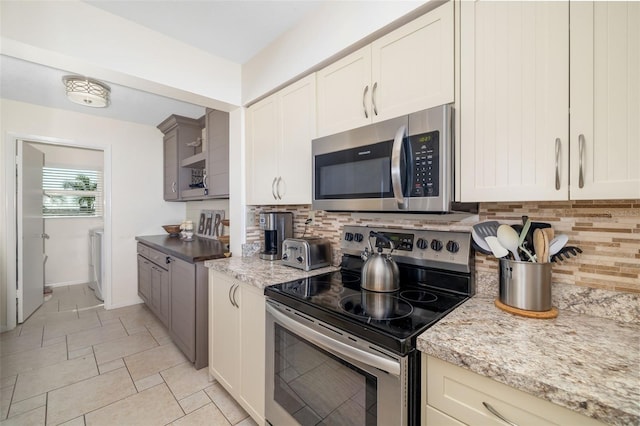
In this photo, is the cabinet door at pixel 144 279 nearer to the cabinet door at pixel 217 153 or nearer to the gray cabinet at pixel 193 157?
the gray cabinet at pixel 193 157

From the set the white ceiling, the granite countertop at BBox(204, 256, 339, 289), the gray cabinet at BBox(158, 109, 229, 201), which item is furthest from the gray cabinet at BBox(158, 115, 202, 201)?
the granite countertop at BBox(204, 256, 339, 289)

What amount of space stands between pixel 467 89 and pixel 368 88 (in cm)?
47

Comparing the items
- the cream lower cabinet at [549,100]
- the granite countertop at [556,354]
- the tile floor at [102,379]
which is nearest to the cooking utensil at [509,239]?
the cream lower cabinet at [549,100]

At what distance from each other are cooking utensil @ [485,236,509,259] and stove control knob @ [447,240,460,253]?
0.66ft

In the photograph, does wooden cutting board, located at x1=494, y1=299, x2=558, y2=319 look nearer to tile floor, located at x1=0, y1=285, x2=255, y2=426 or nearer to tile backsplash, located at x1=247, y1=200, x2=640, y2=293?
tile backsplash, located at x1=247, y1=200, x2=640, y2=293

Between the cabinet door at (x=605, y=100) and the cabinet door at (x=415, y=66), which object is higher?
the cabinet door at (x=415, y=66)

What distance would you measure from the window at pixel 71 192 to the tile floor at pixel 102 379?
1.96 metres

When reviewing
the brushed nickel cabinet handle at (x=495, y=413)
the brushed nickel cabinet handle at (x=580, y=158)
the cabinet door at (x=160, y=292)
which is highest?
the brushed nickel cabinet handle at (x=580, y=158)

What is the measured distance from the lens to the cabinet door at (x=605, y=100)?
757 mm

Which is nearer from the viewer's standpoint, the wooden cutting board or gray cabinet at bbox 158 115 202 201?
the wooden cutting board

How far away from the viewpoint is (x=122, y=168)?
3.58 m

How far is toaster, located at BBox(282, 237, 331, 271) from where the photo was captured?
1700mm

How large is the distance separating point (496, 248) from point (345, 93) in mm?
1051

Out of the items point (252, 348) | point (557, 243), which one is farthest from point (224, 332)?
point (557, 243)
